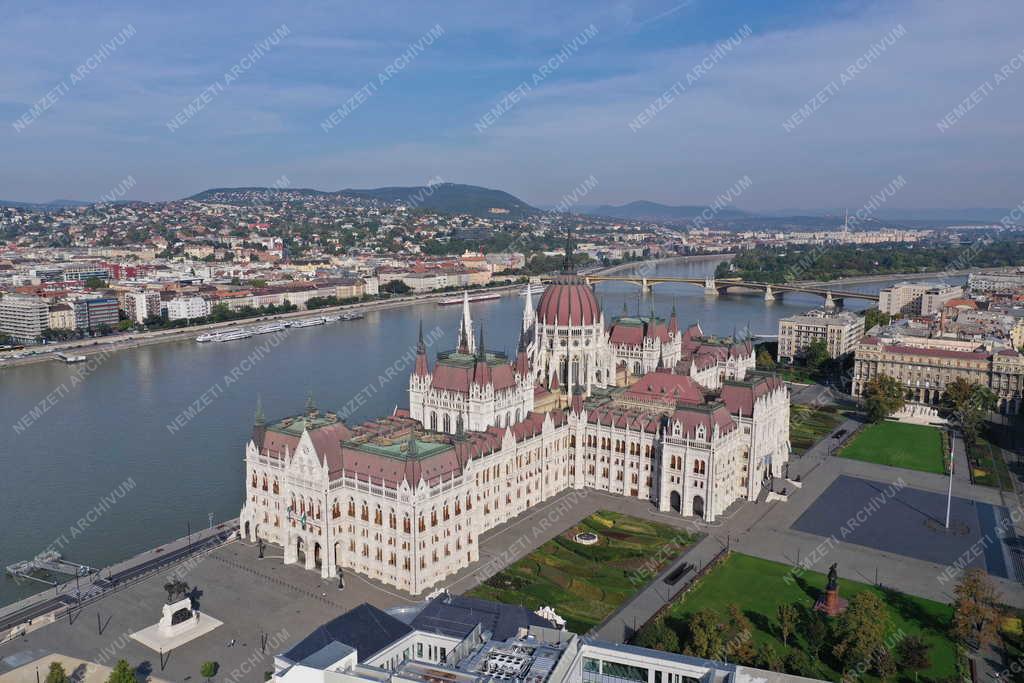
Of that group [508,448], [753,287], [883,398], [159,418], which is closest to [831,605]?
[508,448]

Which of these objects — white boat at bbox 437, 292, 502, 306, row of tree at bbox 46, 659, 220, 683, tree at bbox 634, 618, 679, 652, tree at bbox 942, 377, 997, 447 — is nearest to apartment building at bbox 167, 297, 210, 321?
white boat at bbox 437, 292, 502, 306

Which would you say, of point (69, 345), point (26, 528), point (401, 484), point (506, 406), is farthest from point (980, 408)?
point (69, 345)

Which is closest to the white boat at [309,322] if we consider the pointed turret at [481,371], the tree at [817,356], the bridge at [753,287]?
the bridge at [753,287]

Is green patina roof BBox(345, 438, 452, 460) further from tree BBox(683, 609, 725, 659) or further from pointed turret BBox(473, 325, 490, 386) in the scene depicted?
tree BBox(683, 609, 725, 659)

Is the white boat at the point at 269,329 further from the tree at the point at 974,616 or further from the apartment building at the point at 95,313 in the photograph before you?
the tree at the point at 974,616

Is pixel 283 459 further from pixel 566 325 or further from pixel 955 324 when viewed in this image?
pixel 955 324

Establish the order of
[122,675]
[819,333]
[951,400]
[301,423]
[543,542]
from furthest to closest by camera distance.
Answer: [819,333], [951,400], [301,423], [543,542], [122,675]

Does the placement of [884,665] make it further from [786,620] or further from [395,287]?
[395,287]
